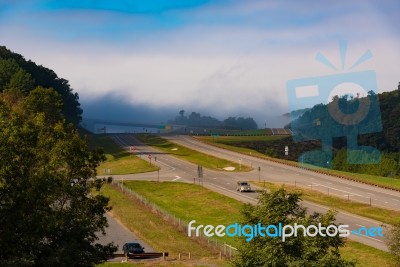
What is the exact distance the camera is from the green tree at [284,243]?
2372cm

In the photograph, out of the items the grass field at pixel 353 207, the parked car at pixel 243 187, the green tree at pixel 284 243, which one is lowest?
the grass field at pixel 353 207

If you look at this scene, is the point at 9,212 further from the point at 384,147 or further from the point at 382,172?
the point at 384,147

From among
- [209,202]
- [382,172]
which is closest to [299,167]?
[209,202]

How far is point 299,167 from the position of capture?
110750mm

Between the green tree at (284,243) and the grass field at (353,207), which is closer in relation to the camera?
the green tree at (284,243)

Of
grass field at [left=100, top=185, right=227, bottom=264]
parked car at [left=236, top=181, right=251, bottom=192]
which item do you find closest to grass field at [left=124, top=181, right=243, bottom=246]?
grass field at [left=100, top=185, right=227, bottom=264]

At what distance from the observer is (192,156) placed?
127625 mm

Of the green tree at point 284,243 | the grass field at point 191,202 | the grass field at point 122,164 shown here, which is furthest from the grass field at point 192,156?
the green tree at point 284,243

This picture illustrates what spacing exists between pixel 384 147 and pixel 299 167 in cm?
8867

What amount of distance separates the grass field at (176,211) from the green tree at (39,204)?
60.4 ft

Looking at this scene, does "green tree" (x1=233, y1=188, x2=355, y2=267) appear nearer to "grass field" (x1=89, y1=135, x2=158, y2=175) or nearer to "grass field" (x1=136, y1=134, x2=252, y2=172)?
"grass field" (x1=89, y1=135, x2=158, y2=175)

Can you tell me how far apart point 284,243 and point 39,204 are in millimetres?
12381

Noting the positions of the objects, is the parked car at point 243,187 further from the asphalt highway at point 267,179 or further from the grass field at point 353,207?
the grass field at point 353,207

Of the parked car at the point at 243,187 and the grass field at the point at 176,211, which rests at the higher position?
the parked car at the point at 243,187
